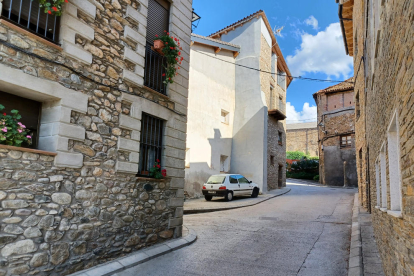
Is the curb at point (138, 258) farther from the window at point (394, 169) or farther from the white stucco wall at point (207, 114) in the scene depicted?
the white stucco wall at point (207, 114)

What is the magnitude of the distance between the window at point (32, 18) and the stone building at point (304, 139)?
44.5 meters

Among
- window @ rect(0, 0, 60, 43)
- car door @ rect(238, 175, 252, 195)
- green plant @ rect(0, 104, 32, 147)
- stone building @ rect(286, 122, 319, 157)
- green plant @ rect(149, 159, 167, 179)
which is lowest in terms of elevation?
car door @ rect(238, 175, 252, 195)

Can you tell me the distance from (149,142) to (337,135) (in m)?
23.5

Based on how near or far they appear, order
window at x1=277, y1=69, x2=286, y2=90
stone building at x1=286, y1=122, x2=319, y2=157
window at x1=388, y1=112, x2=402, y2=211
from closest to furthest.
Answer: window at x1=388, y1=112, x2=402, y2=211
window at x1=277, y1=69, x2=286, y2=90
stone building at x1=286, y1=122, x2=319, y2=157

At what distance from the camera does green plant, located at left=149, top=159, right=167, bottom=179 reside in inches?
260

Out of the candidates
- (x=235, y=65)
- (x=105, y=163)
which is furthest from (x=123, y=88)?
(x=235, y=65)

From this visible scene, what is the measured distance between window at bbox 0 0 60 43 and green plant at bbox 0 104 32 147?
1266mm

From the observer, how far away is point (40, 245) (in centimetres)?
435

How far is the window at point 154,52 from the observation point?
271 inches

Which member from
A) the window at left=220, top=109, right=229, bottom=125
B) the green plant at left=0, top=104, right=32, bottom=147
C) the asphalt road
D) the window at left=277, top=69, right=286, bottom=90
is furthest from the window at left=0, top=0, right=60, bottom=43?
the window at left=277, top=69, right=286, bottom=90

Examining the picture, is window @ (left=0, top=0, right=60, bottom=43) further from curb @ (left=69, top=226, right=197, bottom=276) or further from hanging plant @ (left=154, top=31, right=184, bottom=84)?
curb @ (left=69, top=226, right=197, bottom=276)

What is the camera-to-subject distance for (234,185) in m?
15.9

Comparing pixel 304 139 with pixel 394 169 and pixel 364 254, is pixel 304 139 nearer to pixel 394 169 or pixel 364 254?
pixel 364 254

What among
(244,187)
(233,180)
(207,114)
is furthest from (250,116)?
(233,180)
